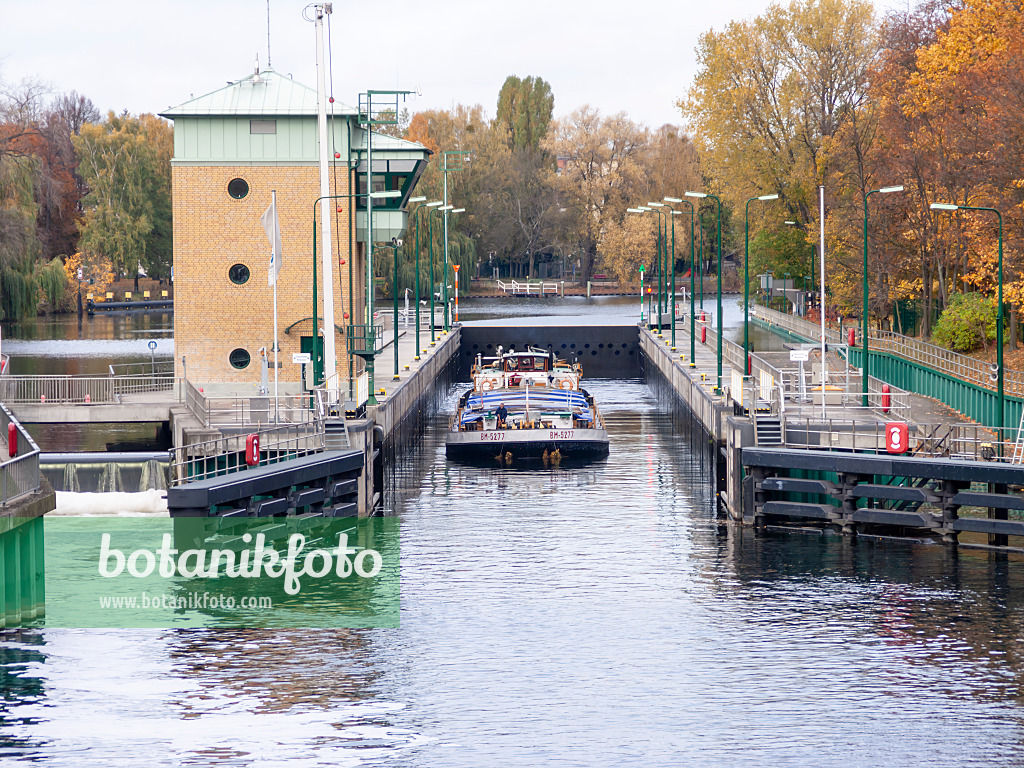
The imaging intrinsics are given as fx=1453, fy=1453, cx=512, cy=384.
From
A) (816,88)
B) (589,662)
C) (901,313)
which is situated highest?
(816,88)

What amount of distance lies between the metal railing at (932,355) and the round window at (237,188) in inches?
1041

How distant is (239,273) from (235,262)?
0.47m

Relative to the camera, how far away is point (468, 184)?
136m

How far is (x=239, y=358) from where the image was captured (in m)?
56.3

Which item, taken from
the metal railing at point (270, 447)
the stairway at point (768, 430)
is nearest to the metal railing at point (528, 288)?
the metal railing at point (270, 447)

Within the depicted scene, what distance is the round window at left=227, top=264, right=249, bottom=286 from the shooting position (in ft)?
184

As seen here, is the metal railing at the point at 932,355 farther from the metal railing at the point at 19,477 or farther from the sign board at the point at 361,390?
the metal railing at the point at 19,477

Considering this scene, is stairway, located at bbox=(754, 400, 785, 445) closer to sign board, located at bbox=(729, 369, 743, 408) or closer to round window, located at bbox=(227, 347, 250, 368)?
sign board, located at bbox=(729, 369, 743, 408)

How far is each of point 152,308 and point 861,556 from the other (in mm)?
108277

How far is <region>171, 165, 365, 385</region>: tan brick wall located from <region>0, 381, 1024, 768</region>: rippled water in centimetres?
2105

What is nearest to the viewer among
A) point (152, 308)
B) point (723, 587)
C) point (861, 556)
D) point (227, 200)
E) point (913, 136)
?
point (723, 587)

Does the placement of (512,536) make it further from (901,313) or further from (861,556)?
(901,313)

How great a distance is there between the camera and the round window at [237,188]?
5559 centimetres

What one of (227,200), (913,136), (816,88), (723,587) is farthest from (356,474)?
(816,88)
